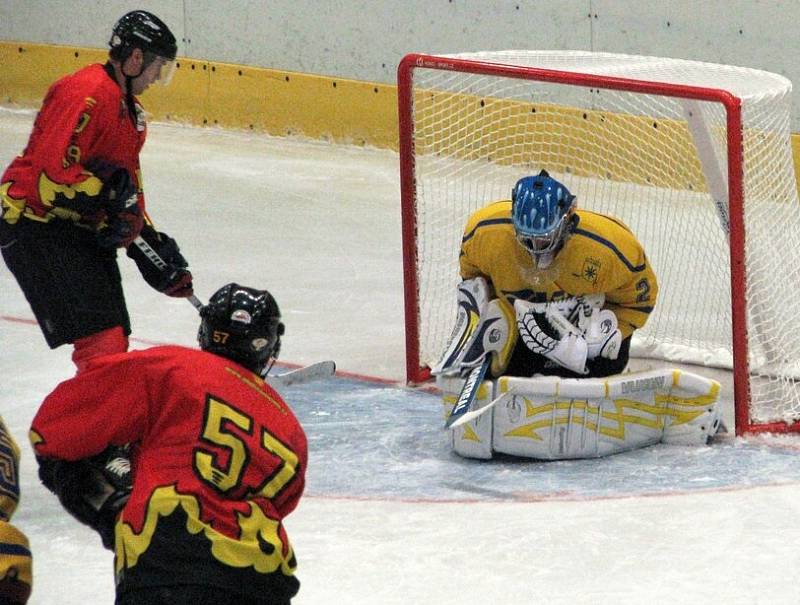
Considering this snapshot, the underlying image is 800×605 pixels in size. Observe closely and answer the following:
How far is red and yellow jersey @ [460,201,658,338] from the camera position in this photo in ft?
14.5

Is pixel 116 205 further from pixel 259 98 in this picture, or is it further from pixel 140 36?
pixel 259 98

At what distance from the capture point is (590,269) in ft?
14.6

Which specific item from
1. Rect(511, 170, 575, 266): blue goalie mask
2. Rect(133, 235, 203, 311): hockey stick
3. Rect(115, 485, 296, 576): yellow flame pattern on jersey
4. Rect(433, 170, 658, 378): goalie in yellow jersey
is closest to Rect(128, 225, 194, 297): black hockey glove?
Rect(133, 235, 203, 311): hockey stick

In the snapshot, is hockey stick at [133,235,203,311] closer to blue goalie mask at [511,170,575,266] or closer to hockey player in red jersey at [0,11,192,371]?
hockey player in red jersey at [0,11,192,371]

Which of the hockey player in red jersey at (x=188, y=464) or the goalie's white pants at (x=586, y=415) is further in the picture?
the goalie's white pants at (x=586, y=415)

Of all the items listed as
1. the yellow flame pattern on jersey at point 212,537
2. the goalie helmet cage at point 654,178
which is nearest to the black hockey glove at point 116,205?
the goalie helmet cage at point 654,178

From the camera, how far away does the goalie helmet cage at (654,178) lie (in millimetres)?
4648

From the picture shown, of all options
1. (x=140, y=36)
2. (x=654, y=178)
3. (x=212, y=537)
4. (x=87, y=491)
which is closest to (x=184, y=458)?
(x=212, y=537)

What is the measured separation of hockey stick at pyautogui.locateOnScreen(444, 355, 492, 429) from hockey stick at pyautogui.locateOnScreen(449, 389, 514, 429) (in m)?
0.01

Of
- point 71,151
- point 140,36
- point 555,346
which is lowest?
point 555,346

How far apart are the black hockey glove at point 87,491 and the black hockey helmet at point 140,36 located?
165 centimetres

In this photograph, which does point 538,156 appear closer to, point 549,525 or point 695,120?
point 695,120

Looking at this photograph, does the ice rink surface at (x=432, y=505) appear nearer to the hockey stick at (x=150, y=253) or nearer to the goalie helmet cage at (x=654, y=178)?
the goalie helmet cage at (x=654, y=178)

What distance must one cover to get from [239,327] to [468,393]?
70.5 inches
